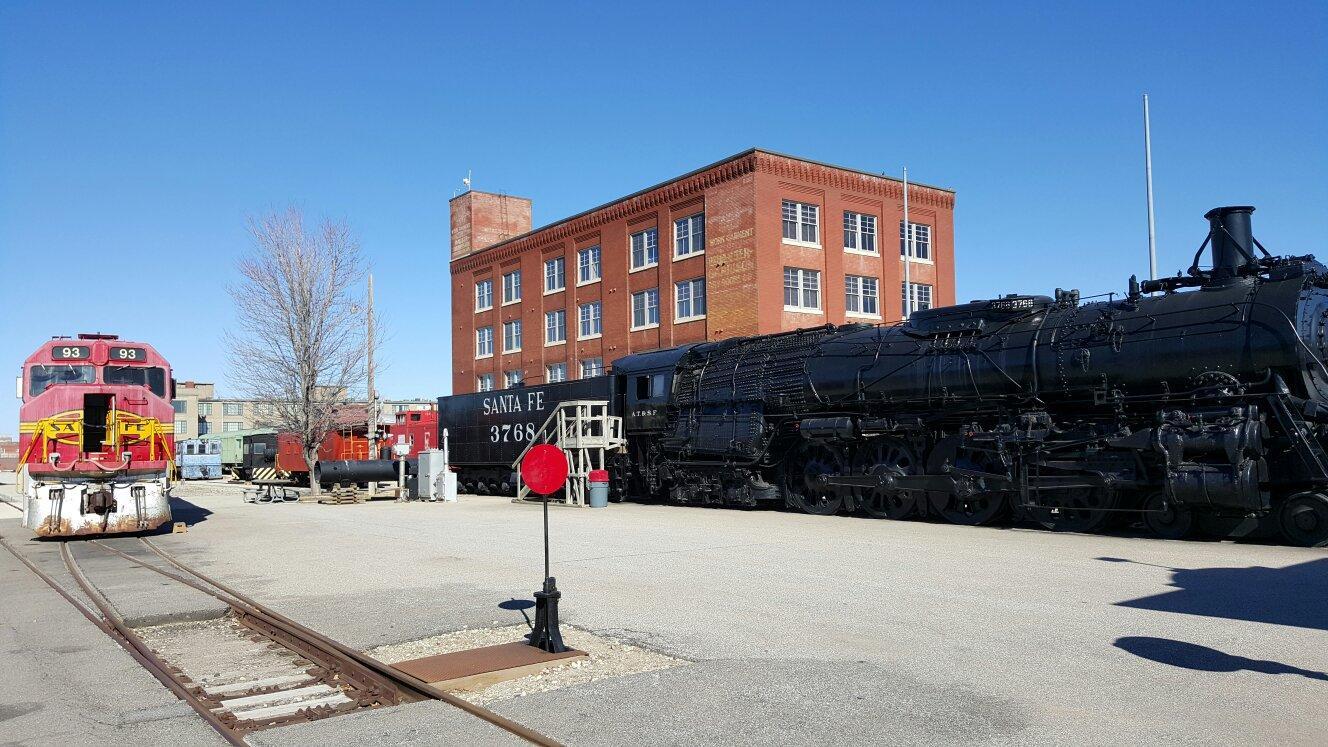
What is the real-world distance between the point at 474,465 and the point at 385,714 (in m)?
29.5

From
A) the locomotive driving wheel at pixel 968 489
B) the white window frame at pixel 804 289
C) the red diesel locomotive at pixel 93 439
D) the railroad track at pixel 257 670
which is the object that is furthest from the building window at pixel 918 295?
the railroad track at pixel 257 670

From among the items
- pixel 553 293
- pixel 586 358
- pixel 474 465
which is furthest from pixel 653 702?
pixel 553 293

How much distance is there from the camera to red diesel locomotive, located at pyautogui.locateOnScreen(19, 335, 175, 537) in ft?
57.7

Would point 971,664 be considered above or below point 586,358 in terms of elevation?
below

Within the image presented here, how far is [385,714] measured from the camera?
641cm

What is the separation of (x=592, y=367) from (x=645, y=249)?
6.88m

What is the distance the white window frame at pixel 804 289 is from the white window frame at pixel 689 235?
414cm

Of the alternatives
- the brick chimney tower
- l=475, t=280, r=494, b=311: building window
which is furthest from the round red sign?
the brick chimney tower

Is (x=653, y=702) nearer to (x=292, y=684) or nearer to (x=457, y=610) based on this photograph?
(x=292, y=684)

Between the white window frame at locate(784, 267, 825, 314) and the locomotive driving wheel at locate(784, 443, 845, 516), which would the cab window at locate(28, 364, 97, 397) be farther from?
the white window frame at locate(784, 267, 825, 314)

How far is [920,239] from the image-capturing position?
44.0m

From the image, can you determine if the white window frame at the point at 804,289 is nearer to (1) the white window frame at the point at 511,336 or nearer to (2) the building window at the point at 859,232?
(2) the building window at the point at 859,232

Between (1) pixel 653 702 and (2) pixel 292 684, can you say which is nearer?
(1) pixel 653 702

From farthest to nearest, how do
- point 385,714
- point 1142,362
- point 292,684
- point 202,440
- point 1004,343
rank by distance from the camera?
1. point 202,440
2. point 1004,343
3. point 1142,362
4. point 292,684
5. point 385,714
